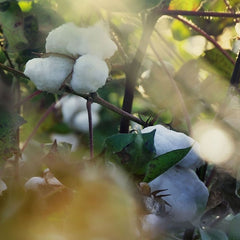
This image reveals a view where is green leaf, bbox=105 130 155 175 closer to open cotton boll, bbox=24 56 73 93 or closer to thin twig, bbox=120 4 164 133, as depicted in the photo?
open cotton boll, bbox=24 56 73 93

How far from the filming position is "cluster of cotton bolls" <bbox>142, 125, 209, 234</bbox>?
541mm

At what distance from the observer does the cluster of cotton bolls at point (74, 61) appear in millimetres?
500

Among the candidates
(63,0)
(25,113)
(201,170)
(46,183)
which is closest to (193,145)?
(201,170)

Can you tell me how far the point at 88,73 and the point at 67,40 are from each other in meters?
0.04

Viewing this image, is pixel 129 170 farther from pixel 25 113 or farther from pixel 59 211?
pixel 25 113

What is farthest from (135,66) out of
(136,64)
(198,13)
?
(198,13)

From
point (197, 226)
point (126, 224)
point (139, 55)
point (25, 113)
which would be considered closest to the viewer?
point (126, 224)

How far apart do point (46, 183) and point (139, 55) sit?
0.29 metres

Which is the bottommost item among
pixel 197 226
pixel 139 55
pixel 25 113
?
pixel 25 113

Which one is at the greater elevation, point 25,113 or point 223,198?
point 223,198

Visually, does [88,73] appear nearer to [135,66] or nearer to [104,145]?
[104,145]

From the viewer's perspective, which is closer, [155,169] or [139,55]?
[155,169]

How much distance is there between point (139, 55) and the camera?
720 millimetres

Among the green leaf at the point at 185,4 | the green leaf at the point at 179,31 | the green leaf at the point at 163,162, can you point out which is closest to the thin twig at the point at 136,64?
the green leaf at the point at 185,4
